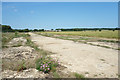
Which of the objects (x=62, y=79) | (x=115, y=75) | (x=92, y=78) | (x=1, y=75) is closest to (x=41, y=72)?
(x=62, y=79)

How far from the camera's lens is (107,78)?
9.32 feet

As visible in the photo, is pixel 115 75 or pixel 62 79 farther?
pixel 115 75

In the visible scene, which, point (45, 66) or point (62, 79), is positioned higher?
point (45, 66)

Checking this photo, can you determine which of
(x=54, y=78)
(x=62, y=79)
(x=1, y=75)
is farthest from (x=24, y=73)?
(x=62, y=79)

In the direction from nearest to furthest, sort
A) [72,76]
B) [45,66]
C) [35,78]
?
[35,78] → [72,76] → [45,66]

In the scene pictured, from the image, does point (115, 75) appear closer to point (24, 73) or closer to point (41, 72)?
point (41, 72)

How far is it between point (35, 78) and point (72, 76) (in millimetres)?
1187

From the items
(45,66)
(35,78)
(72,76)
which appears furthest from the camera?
(45,66)

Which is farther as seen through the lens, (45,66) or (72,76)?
(45,66)

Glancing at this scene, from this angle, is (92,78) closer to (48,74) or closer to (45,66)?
(48,74)

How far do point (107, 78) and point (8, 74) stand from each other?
129 inches

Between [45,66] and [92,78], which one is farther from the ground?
[45,66]

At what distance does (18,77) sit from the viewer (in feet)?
9.07

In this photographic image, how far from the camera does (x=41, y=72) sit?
3102 millimetres
